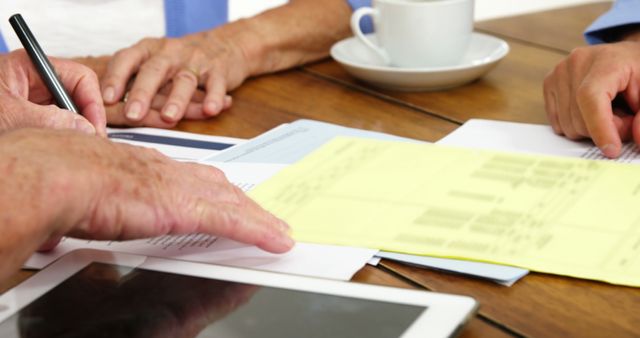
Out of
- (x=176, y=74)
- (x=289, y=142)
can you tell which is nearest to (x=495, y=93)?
(x=289, y=142)

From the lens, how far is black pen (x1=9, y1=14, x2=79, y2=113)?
953 millimetres

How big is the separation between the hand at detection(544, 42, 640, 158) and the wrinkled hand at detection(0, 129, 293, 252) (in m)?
0.38

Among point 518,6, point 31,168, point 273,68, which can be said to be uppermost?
point 31,168

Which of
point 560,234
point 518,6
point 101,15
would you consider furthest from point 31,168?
point 518,6

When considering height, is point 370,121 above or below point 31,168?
below

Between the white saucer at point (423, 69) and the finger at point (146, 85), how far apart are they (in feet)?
0.79

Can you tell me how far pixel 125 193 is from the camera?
0.66 metres

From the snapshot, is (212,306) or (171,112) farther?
(171,112)

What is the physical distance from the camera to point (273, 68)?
131 centimetres

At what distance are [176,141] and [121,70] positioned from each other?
0.17 meters

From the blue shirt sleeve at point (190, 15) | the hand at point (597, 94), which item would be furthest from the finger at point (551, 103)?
the blue shirt sleeve at point (190, 15)

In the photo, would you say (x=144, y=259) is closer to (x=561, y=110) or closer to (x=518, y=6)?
(x=561, y=110)

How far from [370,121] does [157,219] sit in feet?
1.46

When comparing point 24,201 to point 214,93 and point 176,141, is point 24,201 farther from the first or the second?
point 214,93
